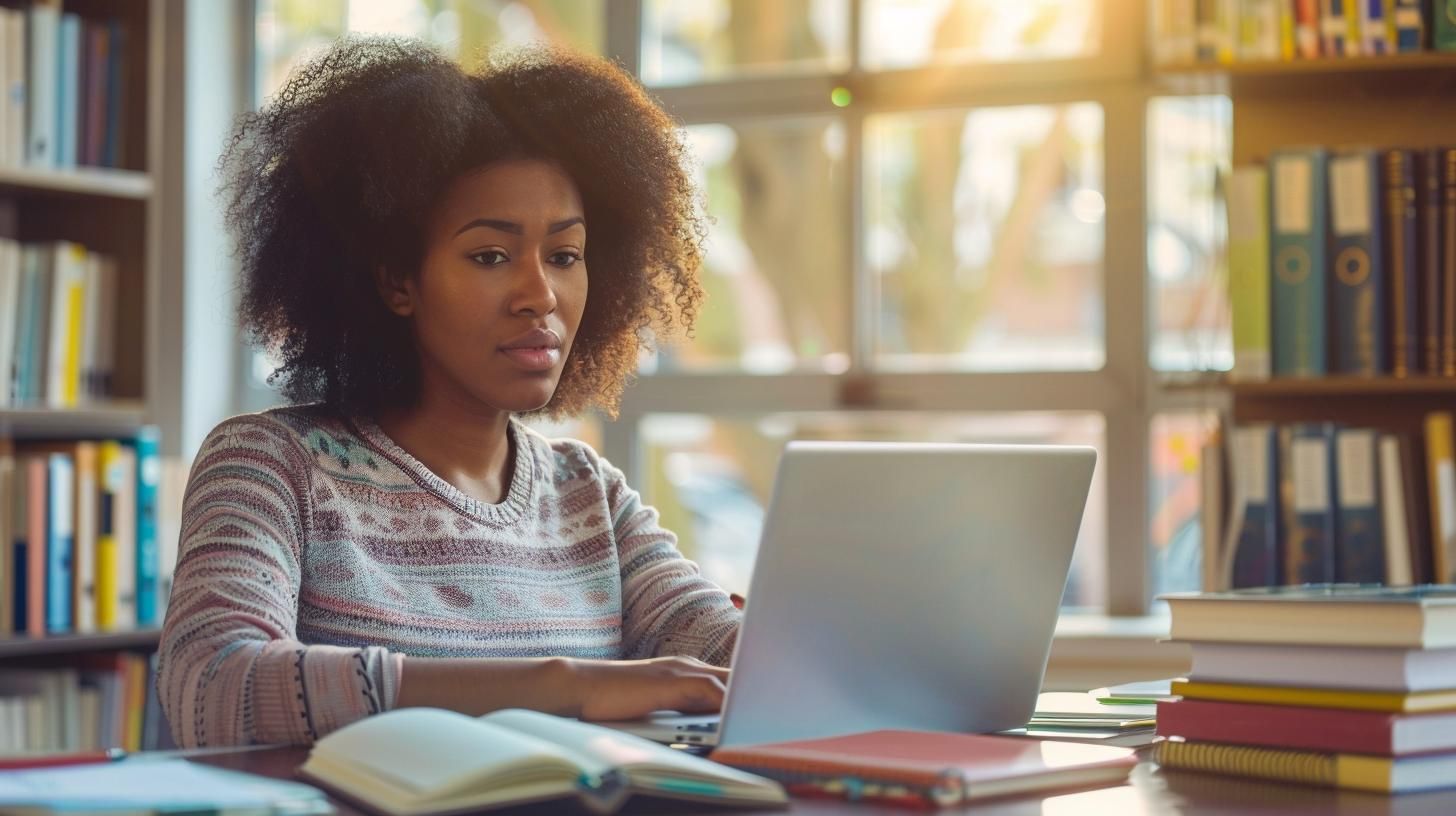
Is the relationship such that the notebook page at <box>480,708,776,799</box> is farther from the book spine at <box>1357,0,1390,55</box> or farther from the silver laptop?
the book spine at <box>1357,0,1390,55</box>

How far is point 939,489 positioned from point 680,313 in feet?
3.37

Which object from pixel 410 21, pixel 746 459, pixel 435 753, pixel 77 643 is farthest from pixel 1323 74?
pixel 77 643

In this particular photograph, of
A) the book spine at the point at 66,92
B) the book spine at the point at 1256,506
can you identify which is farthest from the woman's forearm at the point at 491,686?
the book spine at the point at 66,92

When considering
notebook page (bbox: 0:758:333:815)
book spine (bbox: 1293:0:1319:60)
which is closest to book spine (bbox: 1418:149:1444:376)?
book spine (bbox: 1293:0:1319:60)

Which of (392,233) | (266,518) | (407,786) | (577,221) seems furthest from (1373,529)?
(407,786)

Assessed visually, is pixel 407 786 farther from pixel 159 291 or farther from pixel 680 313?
pixel 159 291

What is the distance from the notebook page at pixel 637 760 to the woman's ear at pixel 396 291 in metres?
0.81

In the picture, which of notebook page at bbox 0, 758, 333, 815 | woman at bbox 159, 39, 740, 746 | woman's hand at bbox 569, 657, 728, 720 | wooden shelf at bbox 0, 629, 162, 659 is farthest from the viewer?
wooden shelf at bbox 0, 629, 162, 659

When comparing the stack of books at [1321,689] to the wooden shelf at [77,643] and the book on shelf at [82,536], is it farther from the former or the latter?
the book on shelf at [82,536]

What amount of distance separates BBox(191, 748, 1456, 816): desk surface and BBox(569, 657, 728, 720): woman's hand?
213 millimetres

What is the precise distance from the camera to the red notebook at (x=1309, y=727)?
3.24ft

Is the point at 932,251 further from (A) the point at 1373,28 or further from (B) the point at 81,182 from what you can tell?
(B) the point at 81,182

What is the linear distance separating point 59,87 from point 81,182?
6.6 inches

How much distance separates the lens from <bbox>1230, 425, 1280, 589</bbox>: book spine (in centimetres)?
230
